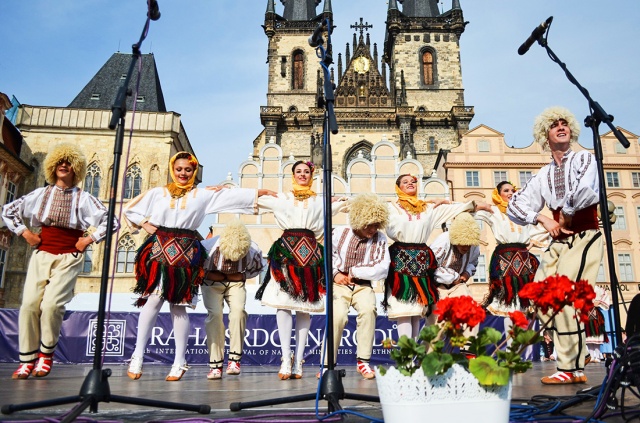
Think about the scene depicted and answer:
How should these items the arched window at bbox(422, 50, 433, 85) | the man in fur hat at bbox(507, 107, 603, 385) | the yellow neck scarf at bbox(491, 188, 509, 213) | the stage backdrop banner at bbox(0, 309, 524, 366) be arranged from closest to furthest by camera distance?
the man in fur hat at bbox(507, 107, 603, 385) < the yellow neck scarf at bbox(491, 188, 509, 213) < the stage backdrop banner at bbox(0, 309, 524, 366) < the arched window at bbox(422, 50, 433, 85)

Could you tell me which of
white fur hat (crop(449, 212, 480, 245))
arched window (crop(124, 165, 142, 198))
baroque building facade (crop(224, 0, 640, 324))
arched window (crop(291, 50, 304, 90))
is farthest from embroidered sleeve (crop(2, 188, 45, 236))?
arched window (crop(291, 50, 304, 90))

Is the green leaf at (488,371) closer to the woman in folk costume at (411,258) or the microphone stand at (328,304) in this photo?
the microphone stand at (328,304)

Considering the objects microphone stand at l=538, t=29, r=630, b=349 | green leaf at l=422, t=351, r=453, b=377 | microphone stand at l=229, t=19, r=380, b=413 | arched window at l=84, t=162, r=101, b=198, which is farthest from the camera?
arched window at l=84, t=162, r=101, b=198

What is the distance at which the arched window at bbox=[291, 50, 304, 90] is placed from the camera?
47.9 meters

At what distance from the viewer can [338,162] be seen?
40.9 m

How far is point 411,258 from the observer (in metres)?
5.66

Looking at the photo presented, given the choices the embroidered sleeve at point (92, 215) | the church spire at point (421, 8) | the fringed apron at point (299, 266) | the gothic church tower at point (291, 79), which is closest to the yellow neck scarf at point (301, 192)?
the fringed apron at point (299, 266)

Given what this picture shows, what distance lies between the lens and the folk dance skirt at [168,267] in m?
5.09

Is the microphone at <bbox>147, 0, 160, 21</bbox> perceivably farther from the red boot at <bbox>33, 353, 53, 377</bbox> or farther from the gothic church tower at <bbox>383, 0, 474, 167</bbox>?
the gothic church tower at <bbox>383, 0, 474, 167</bbox>

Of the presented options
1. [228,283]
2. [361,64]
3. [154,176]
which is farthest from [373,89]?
[228,283]

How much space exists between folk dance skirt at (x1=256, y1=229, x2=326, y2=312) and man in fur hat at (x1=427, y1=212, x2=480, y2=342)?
4.77ft

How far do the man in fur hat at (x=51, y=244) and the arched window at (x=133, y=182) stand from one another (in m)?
22.9

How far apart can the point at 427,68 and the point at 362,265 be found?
1763 inches

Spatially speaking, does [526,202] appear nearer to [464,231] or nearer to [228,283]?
[464,231]
